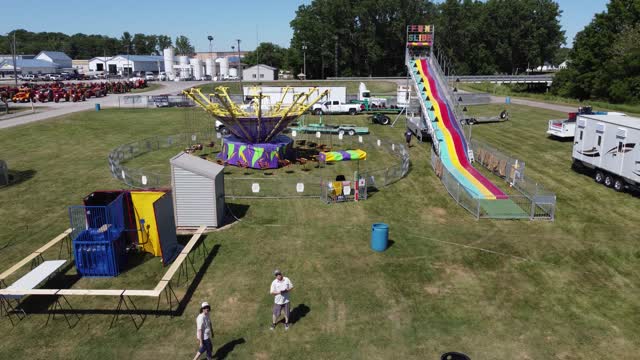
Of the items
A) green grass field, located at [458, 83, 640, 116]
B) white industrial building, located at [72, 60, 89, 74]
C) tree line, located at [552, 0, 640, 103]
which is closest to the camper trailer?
green grass field, located at [458, 83, 640, 116]

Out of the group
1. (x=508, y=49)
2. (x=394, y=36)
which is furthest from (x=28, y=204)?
(x=508, y=49)

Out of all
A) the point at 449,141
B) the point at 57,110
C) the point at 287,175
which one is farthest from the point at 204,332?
the point at 57,110

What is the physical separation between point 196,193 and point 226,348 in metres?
8.65

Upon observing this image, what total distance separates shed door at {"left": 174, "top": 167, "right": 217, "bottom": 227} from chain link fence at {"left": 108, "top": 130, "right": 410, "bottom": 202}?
A: 10.6ft

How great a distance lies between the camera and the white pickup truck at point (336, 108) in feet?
179

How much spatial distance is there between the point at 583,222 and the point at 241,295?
16004 mm

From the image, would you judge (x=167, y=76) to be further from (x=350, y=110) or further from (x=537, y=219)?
(x=537, y=219)

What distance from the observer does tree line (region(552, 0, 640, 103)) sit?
67.4m

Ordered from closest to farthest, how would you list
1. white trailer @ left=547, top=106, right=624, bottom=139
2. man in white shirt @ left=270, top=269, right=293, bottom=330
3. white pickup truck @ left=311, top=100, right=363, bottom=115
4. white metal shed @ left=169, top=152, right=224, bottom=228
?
man in white shirt @ left=270, top=269, right=293, bottom=330
white metal shed @ left=169, top=152, right=224, bottom=228
white trailer @ left=547, top=106, right=624, bottom=139
white pickup truck @ left=311, top=100, right=363, bottom=115

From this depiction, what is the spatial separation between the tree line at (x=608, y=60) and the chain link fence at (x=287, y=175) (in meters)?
51.4

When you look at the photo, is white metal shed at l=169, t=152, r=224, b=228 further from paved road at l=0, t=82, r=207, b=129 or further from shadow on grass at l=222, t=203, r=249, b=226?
paved road at l=0, t=82, r=207, b=129

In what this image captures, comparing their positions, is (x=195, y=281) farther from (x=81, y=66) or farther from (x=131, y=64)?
(x=81, y=66)

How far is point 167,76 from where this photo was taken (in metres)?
130

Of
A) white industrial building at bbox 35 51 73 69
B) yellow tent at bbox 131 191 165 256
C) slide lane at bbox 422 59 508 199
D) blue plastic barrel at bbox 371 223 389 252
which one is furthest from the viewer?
white industrial building at bbox 35 51 73 69
